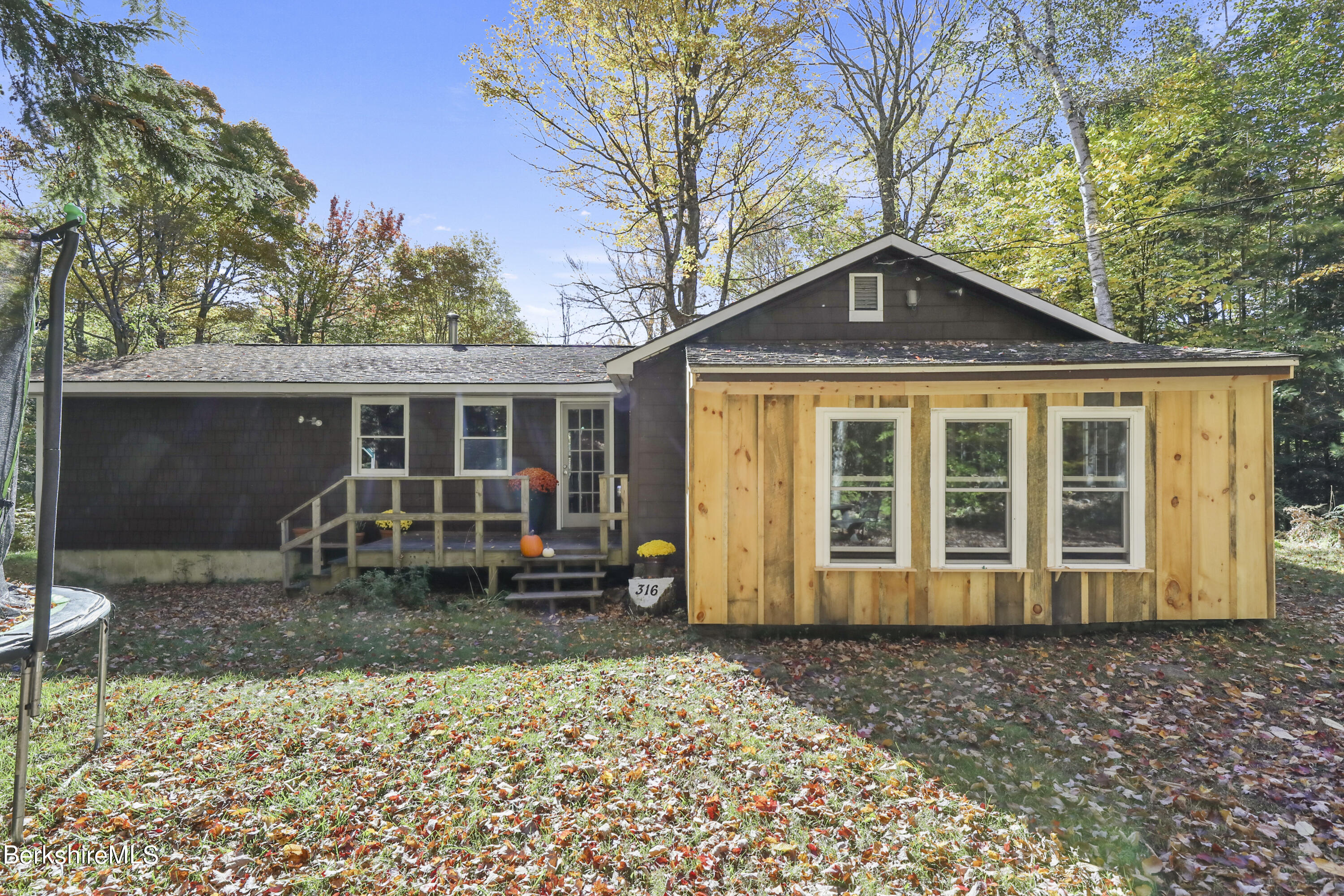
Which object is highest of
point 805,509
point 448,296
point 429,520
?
point 448,296

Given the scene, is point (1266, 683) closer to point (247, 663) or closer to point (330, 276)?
point (247, 663)

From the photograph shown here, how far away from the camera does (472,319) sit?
26.5m

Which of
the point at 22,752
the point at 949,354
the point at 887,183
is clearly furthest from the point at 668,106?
the point at 22,752

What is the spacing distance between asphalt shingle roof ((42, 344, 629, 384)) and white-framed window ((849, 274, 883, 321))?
3.69 m

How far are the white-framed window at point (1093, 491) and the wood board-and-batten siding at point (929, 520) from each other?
0.11m

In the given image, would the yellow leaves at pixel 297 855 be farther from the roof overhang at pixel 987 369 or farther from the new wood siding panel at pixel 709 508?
the roof overhang at pixel 987 369

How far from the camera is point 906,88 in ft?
56.4

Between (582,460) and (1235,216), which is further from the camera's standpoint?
(1235,216)

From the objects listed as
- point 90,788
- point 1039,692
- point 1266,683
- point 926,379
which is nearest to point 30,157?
point 90,788

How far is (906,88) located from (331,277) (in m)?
Result: 19.6

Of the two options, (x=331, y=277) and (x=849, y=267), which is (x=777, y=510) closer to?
(x=849, y=267)

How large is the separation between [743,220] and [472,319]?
14.6m

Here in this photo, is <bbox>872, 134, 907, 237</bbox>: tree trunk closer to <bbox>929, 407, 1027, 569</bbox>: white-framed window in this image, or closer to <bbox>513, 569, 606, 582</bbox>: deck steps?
<bbox>929, 407, 1027, 569</bbox>: white-framed window

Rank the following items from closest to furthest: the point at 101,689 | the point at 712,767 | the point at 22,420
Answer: the point at 22,420, the point at 712,767, the point at 101,689
